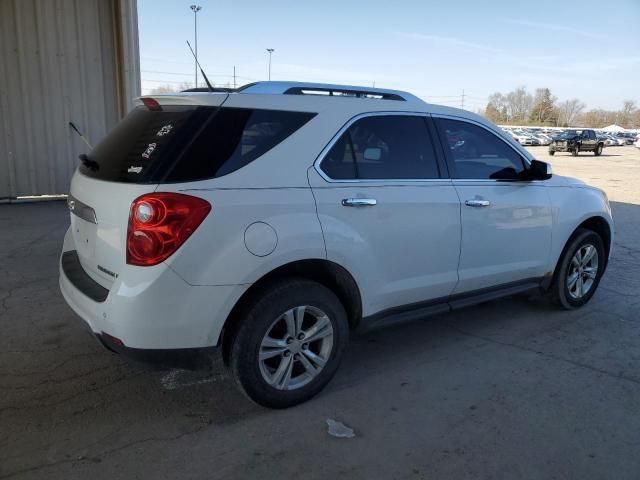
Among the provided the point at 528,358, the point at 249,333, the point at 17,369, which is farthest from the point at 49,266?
the point at 528,358

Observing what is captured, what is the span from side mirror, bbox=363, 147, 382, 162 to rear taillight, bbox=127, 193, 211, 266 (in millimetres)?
1231

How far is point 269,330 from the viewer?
2969 millimetres

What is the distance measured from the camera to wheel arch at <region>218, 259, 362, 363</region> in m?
2.91

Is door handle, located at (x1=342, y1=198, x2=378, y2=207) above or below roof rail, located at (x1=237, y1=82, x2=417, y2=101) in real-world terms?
below

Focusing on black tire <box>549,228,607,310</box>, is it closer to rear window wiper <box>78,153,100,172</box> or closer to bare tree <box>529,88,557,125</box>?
rear window wiper <box>78,153,100,172</box>

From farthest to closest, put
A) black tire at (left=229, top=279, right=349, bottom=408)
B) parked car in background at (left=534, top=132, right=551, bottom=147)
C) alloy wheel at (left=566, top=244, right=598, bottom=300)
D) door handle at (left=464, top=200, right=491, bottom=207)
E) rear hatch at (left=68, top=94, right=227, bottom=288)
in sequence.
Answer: parked car in background at (left=534, top=132, right=551, bottom=147), alloy wheel at (left=566, top=244, right=598, bottom=300), door handle at (left=464, top=200, right=491, bottom=207), black tire at (left=229, top=279, right=349, bottom=408), rear hatch at (left=68, top=94, right=227, bottom=288)

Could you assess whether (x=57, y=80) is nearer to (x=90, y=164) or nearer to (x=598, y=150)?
(x=90, y=164)

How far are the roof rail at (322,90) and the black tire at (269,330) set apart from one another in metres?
1.14

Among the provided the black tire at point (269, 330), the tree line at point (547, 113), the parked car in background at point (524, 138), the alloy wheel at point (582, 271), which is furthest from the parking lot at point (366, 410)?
the tree line at point (547, 113)

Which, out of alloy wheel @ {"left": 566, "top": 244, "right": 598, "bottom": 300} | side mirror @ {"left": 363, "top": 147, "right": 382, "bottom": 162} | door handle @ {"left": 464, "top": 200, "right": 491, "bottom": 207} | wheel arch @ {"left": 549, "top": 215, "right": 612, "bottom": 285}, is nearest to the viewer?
side mirror @ {"left": 363, "top": 147, "right": 382, "bottom": 162}

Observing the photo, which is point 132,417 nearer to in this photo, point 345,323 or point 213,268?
point 213,268

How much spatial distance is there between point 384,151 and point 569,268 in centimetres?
248

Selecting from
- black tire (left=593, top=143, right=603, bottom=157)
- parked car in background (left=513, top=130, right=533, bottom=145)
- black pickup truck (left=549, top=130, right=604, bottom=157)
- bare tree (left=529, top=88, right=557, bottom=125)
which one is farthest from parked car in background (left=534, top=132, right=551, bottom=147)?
bare tree (left=529, top=88, right=557, bottom=125)

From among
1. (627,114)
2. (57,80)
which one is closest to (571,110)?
(627,114)
